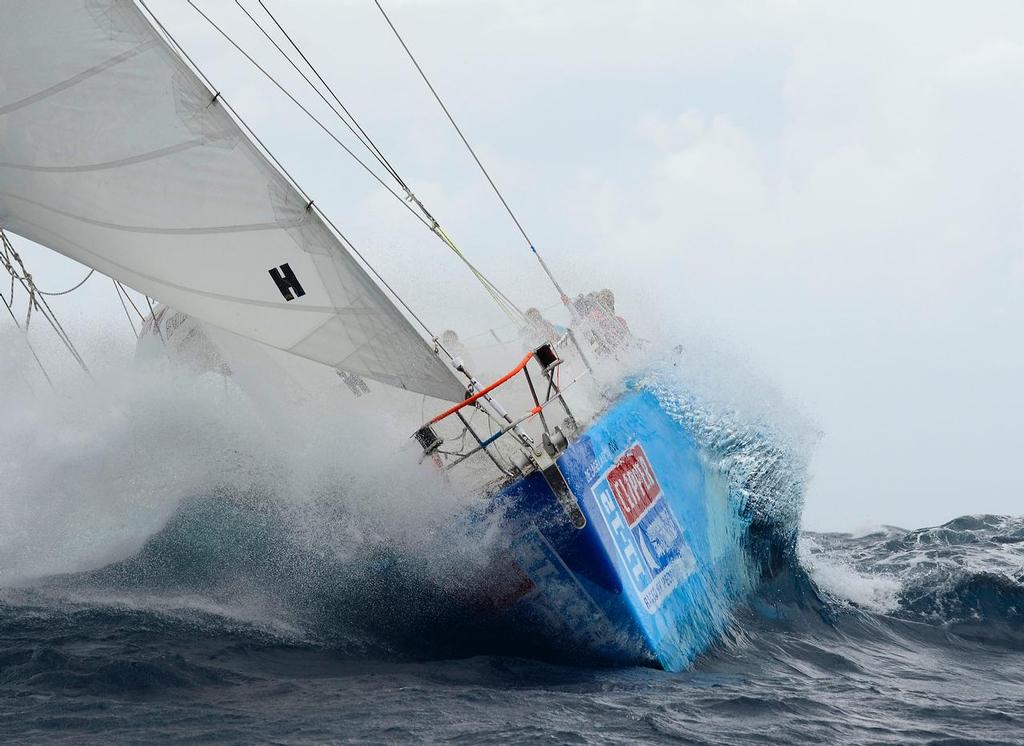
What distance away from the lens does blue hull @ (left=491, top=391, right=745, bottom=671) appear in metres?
6.57

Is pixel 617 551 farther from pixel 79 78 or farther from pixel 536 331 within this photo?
pixel 79 78

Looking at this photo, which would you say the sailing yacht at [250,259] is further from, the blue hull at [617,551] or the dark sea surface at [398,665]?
the dark sea surface at [398,665]

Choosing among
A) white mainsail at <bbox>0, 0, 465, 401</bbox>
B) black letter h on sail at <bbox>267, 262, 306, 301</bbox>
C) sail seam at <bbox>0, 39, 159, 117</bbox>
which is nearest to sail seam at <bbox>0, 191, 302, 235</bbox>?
white mainsail at <bbox>0, 0, 465, 401</bbox>

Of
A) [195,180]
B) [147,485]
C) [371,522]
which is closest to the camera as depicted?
[195,180]

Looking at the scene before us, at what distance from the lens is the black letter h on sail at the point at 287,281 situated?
643 cm

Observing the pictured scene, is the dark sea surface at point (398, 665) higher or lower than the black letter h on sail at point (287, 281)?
lower

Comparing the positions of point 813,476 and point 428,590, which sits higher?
point 813,476

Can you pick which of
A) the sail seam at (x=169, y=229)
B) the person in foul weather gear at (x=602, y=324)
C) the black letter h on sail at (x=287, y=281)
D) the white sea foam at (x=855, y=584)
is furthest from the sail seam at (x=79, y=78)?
the white sea foam at (x=855, y=584)

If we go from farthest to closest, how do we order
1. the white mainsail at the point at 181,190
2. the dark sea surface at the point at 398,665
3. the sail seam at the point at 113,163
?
1. the sail seam at the point at 113,163
2. the white mainsail at the point at 181,190
3. the dark sea surface at the point at 398,665

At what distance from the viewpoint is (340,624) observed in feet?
22.7

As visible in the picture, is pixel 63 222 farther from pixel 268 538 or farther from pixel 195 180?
pixel 268 538

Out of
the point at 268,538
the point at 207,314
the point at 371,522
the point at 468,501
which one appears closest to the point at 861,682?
the point at 468,501

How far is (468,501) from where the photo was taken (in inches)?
265

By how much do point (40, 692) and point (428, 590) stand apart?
221cm
